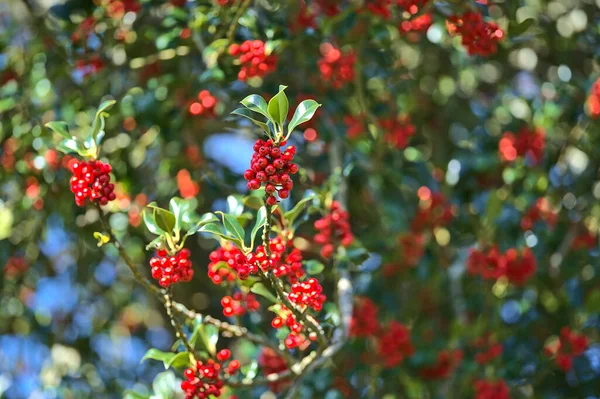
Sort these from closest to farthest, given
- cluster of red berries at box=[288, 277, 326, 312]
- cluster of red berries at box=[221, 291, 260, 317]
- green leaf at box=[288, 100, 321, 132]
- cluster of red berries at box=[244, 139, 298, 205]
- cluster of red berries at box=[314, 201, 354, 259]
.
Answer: cluster of red berries at box=[244, 139, 298, 205], green leaf at box=[288, 100, 321, 132], cluster of red berries at box=[288, 277, 326, 312], cluster of red berries at box=[221, 291, 260, 317], cluster of red berries at box=[314, 201, 354, 259]

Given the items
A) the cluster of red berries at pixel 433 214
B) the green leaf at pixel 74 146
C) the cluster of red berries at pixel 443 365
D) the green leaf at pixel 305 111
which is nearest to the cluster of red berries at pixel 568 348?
the cluster of red berries at pixel 443 365

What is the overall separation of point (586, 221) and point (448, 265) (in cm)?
61

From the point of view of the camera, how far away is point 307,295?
1.79 metres

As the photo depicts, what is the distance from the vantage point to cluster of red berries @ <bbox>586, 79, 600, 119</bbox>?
3.10 meters

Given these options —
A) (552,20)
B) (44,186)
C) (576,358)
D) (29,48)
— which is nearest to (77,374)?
(44,186)

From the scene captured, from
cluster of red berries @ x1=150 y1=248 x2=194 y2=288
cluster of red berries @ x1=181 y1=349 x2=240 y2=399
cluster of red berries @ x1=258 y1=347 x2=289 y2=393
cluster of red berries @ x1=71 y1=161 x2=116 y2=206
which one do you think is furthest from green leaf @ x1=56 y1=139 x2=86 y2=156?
cluster of red berries @ x1=258 y1=347 x2=289 y2=393

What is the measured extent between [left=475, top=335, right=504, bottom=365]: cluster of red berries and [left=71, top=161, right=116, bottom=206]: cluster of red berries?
1688mm

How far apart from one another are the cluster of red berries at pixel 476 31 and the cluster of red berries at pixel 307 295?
3.51 feet

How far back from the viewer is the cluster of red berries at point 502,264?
3123mm

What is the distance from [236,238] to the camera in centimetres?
167

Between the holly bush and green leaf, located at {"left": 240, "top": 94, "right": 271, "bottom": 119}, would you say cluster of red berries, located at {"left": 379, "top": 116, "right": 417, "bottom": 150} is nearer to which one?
the holly bush

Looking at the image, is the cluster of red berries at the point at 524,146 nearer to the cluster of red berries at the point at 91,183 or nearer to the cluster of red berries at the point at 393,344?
the cluster of red berries at the point at 393,344

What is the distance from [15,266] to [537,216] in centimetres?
212

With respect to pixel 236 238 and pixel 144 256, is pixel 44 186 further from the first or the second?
pixel 236 238
